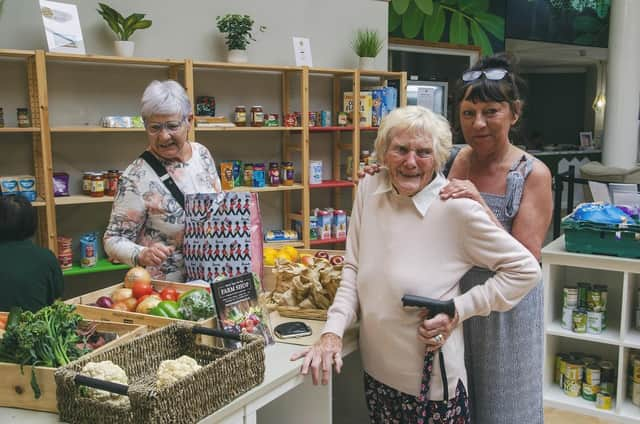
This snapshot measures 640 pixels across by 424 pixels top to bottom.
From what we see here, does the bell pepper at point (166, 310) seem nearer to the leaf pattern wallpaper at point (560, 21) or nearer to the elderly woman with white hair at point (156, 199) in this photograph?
the elderly woman with white hair at point (156, 199)

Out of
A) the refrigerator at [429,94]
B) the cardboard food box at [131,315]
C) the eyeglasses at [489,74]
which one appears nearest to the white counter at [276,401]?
the cardboard food box at [131,315]

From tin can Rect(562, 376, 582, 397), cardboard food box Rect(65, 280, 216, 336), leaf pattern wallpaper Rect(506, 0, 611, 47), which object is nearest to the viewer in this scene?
cardboard food box Rect(65, 280, 216, 336)

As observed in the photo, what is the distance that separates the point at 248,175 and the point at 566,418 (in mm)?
3031

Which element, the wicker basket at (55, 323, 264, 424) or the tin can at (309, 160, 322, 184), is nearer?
the wicker basket at (55, 323, 264, 424)

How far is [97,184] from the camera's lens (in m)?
4.25

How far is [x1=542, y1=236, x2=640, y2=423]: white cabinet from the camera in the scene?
3.20 m

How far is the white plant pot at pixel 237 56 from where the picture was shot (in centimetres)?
486

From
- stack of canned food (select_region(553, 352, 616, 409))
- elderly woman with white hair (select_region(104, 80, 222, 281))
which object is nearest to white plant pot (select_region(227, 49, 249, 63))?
elderly woman with white hair (select_region(104, 80, 222, 281))

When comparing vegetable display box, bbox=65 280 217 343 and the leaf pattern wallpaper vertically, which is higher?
the leaf pattern wallpaper

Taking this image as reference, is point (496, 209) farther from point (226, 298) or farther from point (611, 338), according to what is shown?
point (611, 338)

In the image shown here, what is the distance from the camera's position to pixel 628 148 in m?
7.70

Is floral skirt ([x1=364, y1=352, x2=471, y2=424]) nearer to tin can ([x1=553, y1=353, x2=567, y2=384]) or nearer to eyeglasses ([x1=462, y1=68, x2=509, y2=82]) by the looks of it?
eyeglasses ([x1=462, y1=68, x2=509, y2=82])

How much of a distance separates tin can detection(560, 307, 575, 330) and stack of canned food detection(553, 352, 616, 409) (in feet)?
0.70

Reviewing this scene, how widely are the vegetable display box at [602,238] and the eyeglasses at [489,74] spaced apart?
1.60 m
